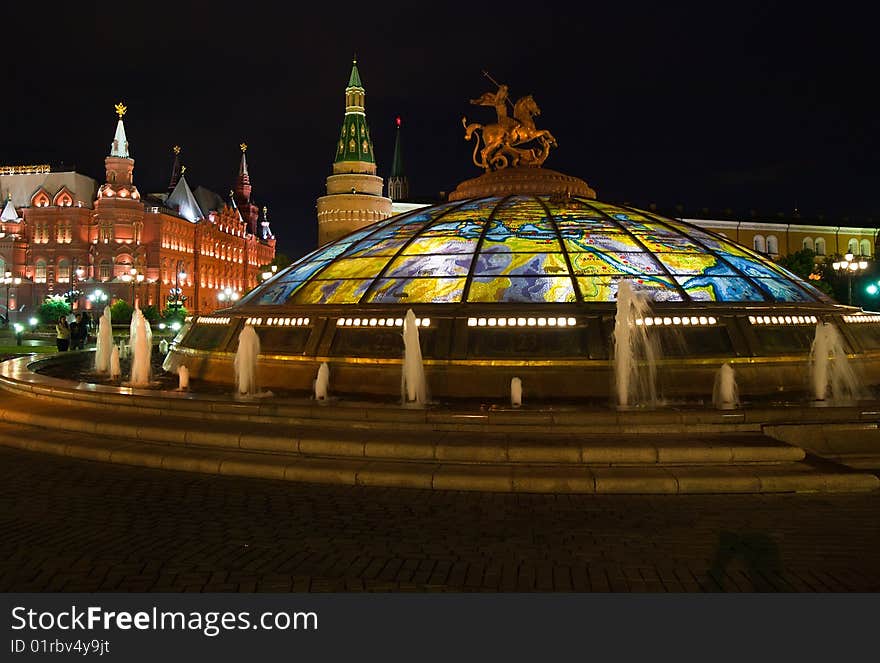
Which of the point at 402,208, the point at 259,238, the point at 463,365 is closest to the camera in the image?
the point at 463,365

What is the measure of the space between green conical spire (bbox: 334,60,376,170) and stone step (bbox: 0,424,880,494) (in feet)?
250

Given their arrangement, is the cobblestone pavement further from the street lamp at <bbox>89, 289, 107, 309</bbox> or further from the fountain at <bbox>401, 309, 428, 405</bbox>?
the street lamp at <bbox>89, 289, 107, 309</bbox>

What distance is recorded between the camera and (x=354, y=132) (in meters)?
80.5

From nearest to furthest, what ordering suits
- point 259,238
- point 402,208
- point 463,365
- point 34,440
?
point 34,440
point 463,365
point 402,208
point 259,238

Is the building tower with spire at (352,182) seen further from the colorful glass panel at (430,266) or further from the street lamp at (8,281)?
the colorful glass panel at (430,266)

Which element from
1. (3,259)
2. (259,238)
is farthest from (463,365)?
(259,238)

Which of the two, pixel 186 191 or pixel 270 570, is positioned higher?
Answer: pixel 186 191

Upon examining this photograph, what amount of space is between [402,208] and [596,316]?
7771 cm

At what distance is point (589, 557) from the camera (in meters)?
4.66

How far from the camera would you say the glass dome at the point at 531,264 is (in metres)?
11.3

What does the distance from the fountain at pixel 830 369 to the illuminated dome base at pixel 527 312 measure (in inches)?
7.9

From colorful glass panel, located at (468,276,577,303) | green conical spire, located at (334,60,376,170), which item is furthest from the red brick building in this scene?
colorful glass panel, located at (468,276,577,303)

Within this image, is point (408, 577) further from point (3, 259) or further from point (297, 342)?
point (3, 259)

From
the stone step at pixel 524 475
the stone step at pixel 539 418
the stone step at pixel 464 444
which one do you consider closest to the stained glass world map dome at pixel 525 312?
the stone step at pixel 539 418
